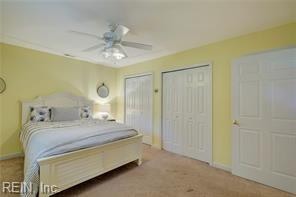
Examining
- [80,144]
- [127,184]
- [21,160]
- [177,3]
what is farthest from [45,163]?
[177,3]

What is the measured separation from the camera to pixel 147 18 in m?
2.26

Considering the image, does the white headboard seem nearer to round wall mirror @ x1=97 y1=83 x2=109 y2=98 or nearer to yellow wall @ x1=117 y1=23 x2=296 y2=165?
round wall mirror @ x1=97 y1=83 x2=109 y2=98

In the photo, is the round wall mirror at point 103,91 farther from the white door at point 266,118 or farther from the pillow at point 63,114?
the white door at point 266,118

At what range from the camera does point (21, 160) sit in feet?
10.7

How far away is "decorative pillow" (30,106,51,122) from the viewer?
3486mm

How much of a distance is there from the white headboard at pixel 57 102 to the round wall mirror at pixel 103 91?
0.44m

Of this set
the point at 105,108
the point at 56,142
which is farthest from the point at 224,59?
the point at 105,108

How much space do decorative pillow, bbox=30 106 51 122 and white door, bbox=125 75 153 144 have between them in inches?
89.0

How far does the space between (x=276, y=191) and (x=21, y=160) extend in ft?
15.0

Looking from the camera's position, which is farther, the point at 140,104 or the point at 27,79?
the point at 140,104

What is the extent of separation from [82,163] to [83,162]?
0.02 meters

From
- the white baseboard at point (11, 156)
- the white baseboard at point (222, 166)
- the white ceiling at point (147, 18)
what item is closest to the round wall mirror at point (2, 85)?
the white ceiling at point (147, 18)

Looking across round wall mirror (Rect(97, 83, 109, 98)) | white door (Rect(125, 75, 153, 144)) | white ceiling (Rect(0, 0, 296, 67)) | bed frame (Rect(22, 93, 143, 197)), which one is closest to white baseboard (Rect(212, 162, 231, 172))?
bed frame (Rect(22, 93, 143, 197))

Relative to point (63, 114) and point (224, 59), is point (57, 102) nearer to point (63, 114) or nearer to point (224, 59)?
point (63, 114)
